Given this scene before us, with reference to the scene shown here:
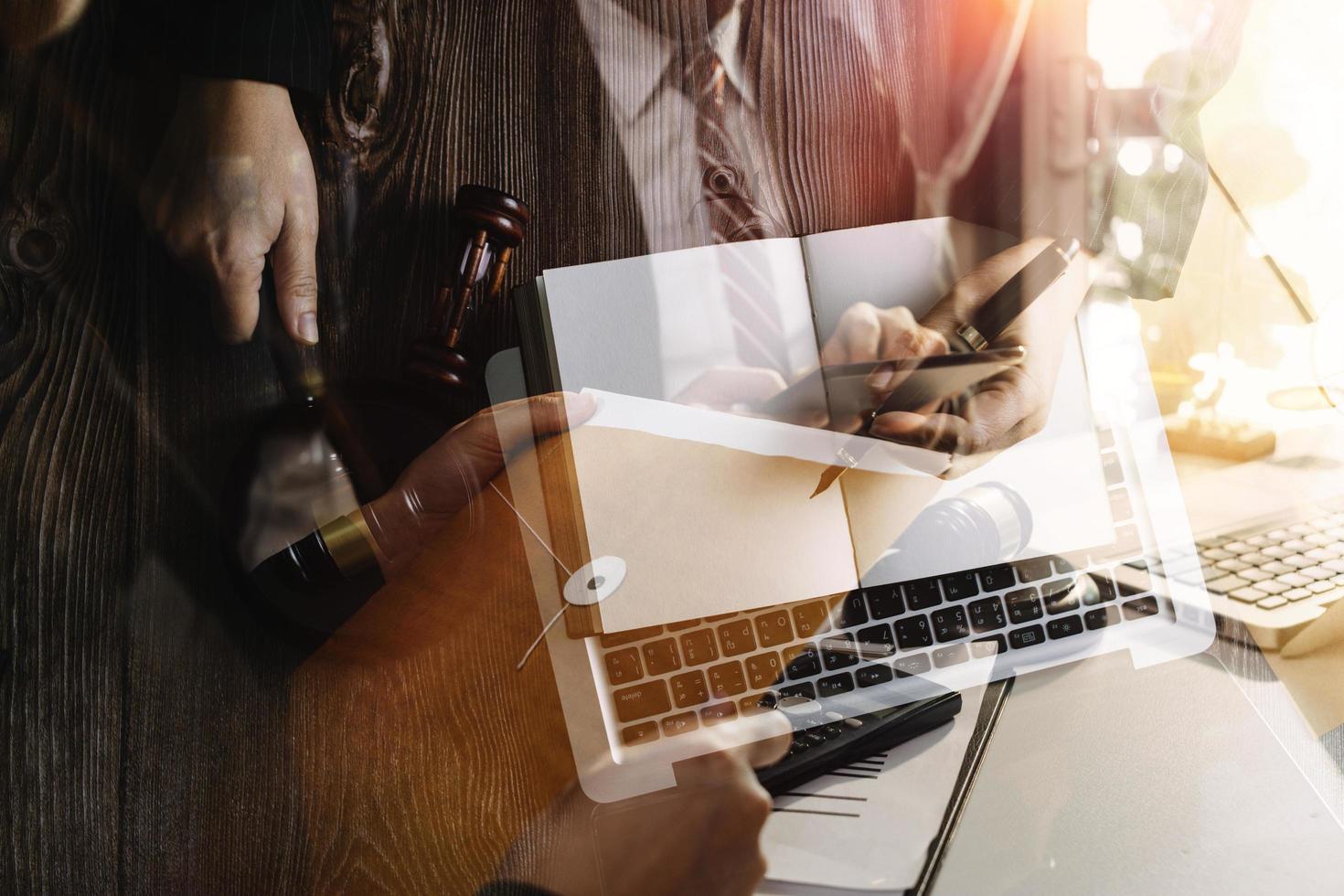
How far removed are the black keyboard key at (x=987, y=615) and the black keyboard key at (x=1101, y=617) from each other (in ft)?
0.14

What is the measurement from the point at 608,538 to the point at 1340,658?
380 mm

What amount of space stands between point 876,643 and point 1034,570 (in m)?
0.09

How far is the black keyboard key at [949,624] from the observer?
30 centimetres

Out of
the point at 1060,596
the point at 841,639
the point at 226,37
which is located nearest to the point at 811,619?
the point at 841,639

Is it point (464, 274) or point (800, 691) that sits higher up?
point (464, 274)

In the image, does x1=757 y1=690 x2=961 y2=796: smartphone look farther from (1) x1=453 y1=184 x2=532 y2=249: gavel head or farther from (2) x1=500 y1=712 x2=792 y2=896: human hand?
(1) x1=453 y1=184 x2=532 y2=249: gavel head

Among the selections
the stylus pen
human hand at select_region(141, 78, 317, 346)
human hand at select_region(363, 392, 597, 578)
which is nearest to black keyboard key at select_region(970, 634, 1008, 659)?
the stylus pen

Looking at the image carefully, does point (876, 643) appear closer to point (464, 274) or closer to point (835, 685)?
point (835, 685)

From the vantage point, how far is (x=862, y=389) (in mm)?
297

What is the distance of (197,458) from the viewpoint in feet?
0.93

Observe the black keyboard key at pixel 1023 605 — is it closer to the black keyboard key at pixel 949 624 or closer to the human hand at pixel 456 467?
the black keyboard key at pixel 949 624

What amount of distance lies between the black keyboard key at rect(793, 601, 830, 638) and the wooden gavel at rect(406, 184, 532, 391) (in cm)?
18

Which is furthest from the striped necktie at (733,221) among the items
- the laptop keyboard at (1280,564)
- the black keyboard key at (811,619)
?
the laptop keyboard at (1280,564)

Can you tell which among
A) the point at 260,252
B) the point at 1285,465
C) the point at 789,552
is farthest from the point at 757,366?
the point at 1285,465
